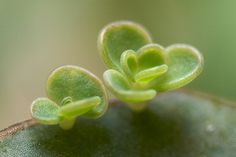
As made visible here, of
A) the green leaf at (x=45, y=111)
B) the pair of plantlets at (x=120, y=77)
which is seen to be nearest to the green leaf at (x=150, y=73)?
the pair of plantlets at (x=120, y=77)

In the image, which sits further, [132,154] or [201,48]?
[201,48]

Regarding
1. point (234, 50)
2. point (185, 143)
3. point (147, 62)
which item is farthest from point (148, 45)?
point (234, 50)

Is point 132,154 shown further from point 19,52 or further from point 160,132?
point 19,52

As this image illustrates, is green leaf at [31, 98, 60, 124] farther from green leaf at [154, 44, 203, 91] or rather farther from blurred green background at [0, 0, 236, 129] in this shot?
blurred green background at [0, 0, 236, 129]

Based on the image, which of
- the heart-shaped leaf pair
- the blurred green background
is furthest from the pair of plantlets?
the blurred green background

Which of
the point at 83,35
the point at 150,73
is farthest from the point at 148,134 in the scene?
the point at 83,35

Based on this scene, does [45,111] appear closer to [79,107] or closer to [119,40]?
[79,107]
